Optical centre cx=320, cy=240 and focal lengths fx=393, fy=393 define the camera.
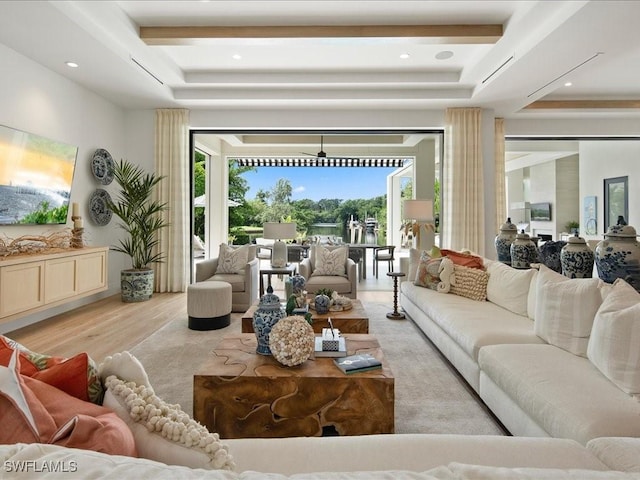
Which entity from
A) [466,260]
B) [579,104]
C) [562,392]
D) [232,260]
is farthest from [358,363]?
[579,104]

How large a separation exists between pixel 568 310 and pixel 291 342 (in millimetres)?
1541

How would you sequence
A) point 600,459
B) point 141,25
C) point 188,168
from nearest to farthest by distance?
point 600,459, point 141,25, point 188,168

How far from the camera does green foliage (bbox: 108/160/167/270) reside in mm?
5527

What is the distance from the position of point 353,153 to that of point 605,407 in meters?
8.40

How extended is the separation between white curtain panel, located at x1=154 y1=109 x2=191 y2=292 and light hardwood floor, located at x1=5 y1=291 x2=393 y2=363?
0.57 meters

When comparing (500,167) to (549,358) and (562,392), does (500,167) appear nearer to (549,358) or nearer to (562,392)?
(549,358)

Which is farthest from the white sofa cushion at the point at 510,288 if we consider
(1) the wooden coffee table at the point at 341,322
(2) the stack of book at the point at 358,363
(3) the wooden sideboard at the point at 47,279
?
(3) the wooden sideboard at the point at 47,279

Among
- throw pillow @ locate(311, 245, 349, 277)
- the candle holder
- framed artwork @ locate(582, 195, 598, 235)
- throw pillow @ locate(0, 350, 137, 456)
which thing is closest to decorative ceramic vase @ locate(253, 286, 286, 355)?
throw pillow @ locate(0, 350, 137, 456)

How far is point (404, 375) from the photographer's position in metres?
2.95

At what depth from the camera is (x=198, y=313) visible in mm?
4113

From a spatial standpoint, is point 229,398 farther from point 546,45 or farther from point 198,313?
point 546,45

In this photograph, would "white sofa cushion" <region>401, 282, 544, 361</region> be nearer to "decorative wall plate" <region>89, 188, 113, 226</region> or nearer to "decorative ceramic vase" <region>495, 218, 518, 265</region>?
"decorative ceramic vase" <region>495, 218, 518, 265</region>

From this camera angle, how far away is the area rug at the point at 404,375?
7.41ft

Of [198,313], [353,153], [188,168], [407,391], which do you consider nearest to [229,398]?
[407,391]
